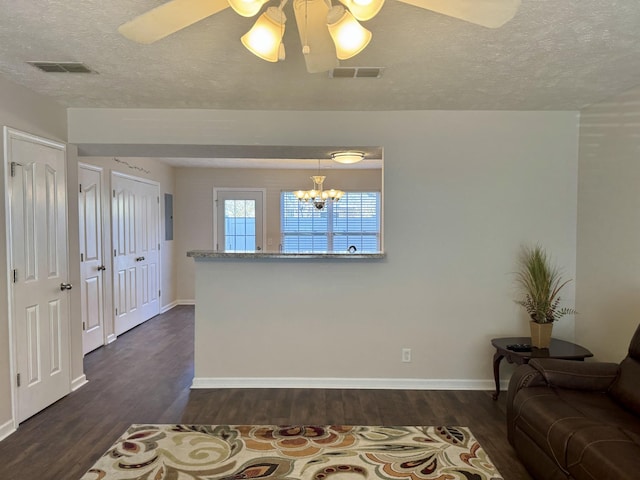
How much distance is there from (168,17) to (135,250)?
15.4ft

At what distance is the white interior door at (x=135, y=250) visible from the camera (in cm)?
502

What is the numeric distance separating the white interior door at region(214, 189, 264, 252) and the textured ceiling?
12.0 feet

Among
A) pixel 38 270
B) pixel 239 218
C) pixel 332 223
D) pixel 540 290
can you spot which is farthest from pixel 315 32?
pixel 239 218

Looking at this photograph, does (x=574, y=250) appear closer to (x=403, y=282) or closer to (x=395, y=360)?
(x=403, y=282)

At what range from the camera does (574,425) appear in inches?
75.0

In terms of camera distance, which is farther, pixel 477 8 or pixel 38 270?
pixel 38 270

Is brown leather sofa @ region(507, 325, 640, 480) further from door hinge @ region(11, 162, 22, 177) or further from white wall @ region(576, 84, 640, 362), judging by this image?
door hinge @ region(11, 162, 22, 177)

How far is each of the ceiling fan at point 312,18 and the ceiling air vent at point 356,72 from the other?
971mm

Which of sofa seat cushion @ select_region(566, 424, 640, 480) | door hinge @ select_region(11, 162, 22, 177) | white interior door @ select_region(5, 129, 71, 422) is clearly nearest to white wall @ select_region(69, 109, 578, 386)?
white interior door @ select_region(5, 129, 71, 422)

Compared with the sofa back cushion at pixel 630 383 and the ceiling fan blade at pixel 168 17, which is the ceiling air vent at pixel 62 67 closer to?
the ceiling fan blade at pixel 168 17

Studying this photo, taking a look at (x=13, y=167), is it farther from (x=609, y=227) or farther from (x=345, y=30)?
(x=609, y=227)

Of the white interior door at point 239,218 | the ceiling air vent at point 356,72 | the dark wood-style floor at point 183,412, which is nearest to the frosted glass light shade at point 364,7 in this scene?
the ceiling air vent at point 356,72

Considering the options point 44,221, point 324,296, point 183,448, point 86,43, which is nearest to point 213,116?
point 86,43

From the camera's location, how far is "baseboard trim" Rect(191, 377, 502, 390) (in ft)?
11.3
